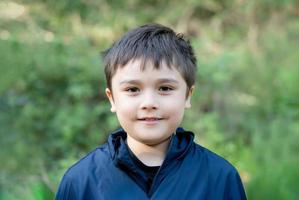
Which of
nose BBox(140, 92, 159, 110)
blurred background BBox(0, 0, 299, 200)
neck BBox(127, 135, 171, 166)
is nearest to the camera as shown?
nose BBox(140, 92, 159, 110)

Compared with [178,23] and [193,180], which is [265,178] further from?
[178,23]

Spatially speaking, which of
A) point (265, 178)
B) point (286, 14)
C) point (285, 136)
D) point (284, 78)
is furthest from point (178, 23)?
point (265, 178)

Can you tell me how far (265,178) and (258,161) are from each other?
88 cm

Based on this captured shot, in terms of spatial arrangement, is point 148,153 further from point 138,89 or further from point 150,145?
point 138,89

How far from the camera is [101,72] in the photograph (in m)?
6.88

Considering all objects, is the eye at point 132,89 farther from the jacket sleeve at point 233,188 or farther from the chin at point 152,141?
the jacket sleeve at point 233,188

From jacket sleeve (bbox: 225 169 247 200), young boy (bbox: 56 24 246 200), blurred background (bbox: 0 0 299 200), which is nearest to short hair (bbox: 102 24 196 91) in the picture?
young boy (bbox: 56 24 246 200)

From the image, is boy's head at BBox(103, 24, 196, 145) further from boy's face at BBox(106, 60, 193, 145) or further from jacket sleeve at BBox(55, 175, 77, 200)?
jacket sleeve at BBox(55, 175, 77, 200)

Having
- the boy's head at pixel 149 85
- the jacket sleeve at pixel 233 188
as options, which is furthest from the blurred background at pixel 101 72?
the boy's head at pixel 149 85

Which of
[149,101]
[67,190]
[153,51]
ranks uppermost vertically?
[153,51]

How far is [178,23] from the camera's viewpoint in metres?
8.23

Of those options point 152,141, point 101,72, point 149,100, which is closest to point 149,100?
point 149,100

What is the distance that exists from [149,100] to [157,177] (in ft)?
0.77

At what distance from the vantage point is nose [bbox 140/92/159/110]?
74.7 inches
